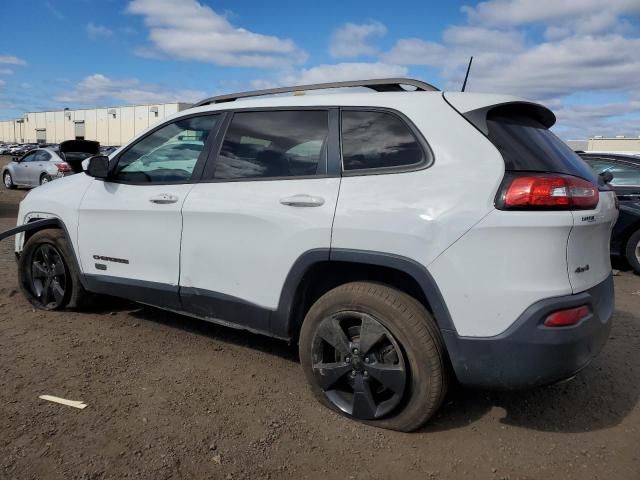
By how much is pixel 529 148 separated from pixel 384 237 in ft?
2.78

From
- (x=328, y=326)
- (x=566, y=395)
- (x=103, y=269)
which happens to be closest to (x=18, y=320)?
(x=103, y=269)

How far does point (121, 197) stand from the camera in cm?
377

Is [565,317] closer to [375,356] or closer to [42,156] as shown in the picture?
[375,356]

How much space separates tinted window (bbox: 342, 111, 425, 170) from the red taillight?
0.96 m

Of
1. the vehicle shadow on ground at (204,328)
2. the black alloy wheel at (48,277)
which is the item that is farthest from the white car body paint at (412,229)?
the black alloy wheel at (48,277)

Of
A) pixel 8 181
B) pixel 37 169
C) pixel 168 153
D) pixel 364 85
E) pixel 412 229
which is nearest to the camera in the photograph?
pixel 412 229

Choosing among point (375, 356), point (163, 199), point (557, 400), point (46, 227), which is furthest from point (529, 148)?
point (46, 227)

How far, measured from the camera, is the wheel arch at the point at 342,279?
8.18ft

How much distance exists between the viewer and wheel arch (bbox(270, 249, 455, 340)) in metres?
2.49

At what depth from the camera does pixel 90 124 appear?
92812 millimetres

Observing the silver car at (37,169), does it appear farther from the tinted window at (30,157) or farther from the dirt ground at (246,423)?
the dirt ground at (246,423)

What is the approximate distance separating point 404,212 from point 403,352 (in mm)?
707

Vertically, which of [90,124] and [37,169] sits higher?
[90,124]

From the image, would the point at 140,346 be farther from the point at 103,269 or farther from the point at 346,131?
the point at 346,131
